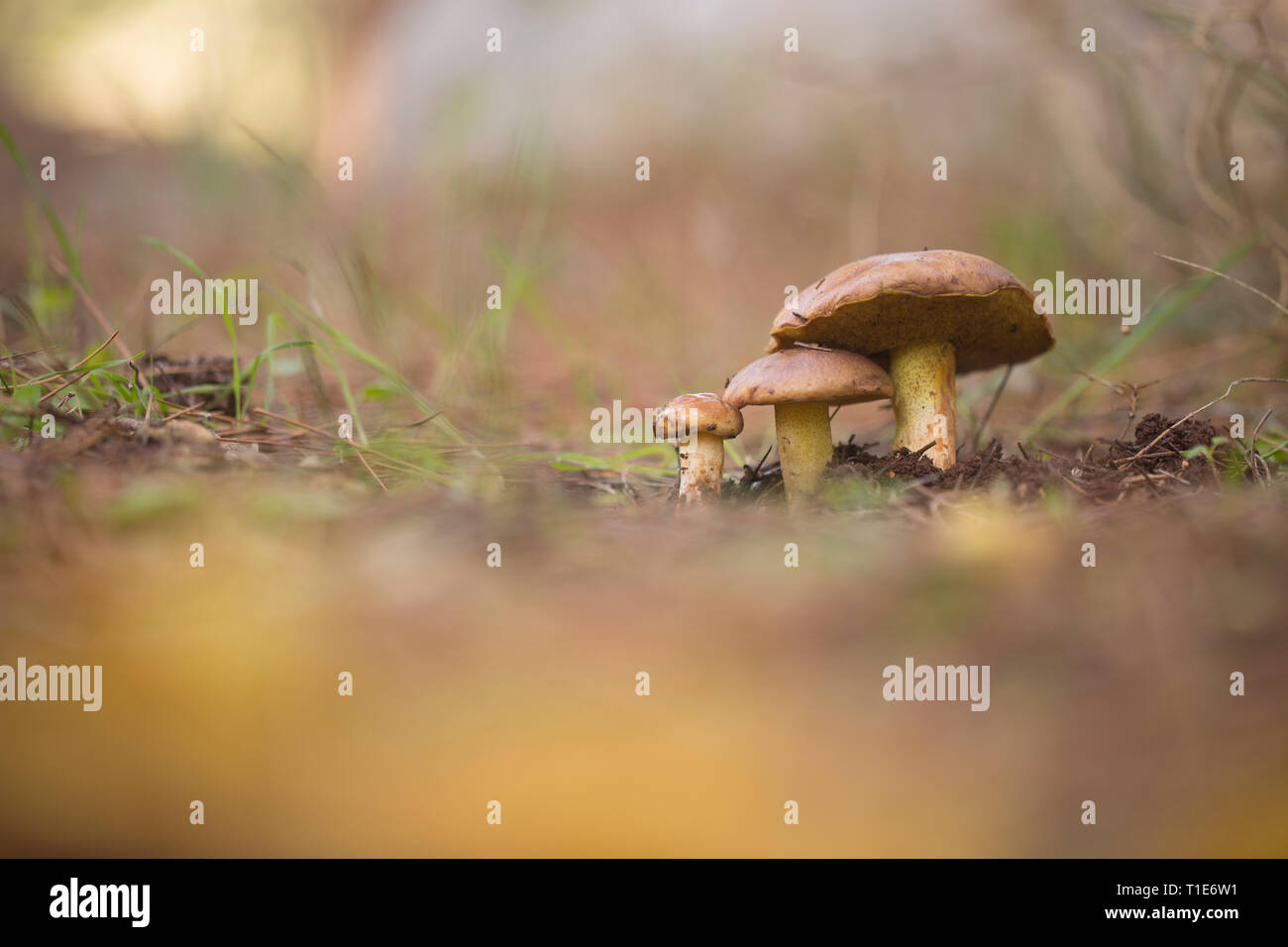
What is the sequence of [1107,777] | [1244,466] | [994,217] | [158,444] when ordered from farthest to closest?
[994,217]
[1244,466]
[158,444]
[1107,777]

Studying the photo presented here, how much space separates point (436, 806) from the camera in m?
1.38

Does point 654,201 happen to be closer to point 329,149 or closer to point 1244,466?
point 329,149

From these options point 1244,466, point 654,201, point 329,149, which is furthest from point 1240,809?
point 329,149

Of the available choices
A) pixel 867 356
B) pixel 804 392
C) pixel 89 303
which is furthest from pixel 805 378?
pixel 89 303

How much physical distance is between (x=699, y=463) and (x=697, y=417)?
0.18 m

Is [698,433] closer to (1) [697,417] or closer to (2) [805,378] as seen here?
(1) [697,417]

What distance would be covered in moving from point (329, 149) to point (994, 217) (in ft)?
20.7

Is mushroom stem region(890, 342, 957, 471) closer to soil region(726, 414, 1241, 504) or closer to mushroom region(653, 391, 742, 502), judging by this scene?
soil region(726, 414, 1241, 504)

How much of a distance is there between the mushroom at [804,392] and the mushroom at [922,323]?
0.11 m

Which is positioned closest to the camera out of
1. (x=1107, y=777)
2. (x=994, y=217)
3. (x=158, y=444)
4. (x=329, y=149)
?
(x=1107, y=777)

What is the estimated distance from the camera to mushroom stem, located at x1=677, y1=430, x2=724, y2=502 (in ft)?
8.19

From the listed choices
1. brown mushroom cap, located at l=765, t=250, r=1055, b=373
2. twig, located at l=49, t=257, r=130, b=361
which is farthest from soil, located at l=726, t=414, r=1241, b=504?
twig, located at l=49, t=257, r=130, b=361

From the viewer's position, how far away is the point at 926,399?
101 inches

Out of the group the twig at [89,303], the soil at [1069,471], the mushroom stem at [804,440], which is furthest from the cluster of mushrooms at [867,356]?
the twig at [89,303]
